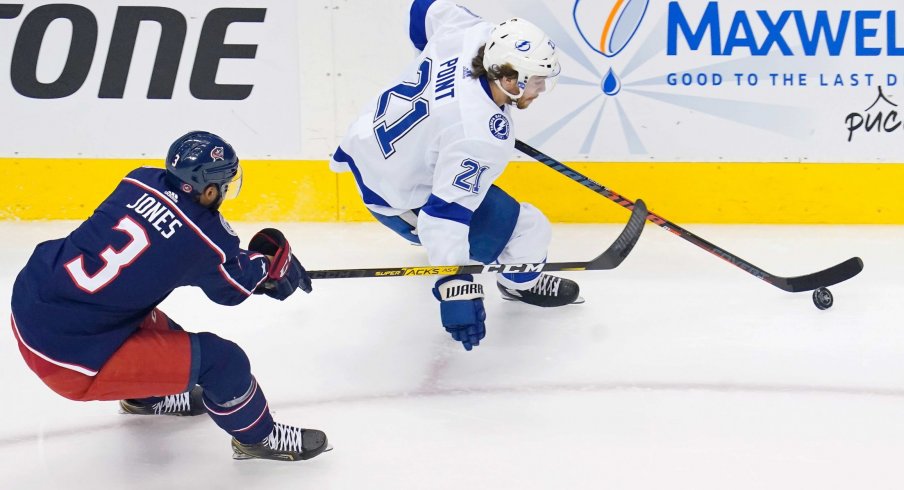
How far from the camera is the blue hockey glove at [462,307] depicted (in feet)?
9.14

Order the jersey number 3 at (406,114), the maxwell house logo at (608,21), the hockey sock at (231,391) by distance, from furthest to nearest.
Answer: the maxwell house logo at (608,21)
the jersey number 3 at (406,114)
the hockey sock at (231,391)


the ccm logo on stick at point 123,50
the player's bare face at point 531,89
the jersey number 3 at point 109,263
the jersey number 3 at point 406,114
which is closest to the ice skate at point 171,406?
the jersey number 3 at point 109,263

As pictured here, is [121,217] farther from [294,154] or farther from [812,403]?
[294,154]

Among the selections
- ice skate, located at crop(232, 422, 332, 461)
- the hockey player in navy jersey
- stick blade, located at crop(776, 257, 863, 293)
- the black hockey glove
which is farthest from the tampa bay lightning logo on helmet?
stick blade, located at crop(776, 257, 863, 293)

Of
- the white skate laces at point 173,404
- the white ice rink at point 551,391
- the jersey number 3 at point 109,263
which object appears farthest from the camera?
the white skate laces at point 173,404

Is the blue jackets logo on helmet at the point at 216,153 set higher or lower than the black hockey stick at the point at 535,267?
higher

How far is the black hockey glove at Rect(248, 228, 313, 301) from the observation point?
7.82 feet

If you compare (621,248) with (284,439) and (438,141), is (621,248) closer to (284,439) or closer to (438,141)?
(438,141)

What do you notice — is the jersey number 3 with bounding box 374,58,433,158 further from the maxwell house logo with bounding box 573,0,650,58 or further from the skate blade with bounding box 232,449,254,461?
the maxwell house logo with bounding box 573,0,650,58

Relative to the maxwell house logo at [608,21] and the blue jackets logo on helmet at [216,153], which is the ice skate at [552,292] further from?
the blue jackets logo on helmet at [216,153]

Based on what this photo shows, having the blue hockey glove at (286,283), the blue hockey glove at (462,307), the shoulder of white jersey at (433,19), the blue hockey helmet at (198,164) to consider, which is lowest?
the blue hockey glove at (462,307)

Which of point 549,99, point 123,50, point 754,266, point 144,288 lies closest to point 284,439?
point 144,288

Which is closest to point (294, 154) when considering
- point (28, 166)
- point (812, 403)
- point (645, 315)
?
point (28, 166)

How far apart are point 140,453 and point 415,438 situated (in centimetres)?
65
